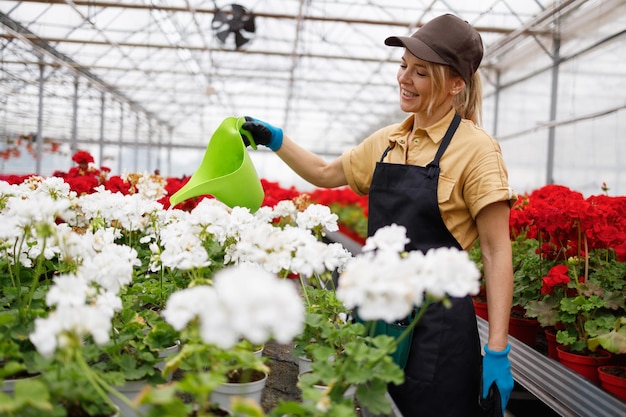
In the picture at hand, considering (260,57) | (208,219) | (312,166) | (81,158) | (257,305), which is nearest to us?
(257,305)

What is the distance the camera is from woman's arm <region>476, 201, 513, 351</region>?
126 cm

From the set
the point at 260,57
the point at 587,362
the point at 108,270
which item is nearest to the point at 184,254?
the point at 108,270

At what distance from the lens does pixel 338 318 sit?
46.1 inches

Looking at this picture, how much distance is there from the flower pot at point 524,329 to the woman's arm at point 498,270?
3.07 feet

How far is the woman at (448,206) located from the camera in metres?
1.27

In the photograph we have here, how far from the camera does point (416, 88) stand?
1376 millimetres

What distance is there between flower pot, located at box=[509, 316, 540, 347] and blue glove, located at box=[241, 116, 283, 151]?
121 cm

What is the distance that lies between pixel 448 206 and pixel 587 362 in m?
0.80

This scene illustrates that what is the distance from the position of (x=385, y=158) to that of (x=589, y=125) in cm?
638

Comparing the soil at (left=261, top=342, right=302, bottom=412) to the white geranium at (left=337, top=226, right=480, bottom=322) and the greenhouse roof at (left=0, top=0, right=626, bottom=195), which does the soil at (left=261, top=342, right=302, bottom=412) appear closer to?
the white geranium at (left=337, top=226, right=480, bottom=322)

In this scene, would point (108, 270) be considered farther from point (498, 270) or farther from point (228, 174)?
point (498, 270)

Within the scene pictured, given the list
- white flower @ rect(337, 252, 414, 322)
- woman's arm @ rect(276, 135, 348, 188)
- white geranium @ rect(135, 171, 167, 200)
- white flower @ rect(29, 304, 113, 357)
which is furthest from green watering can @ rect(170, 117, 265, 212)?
white flower @ rect(337, 252, 414, 322)

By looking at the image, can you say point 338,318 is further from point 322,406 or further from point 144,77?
point 144,77

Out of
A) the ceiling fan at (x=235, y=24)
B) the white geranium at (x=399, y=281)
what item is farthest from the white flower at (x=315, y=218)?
the ceiling fan at (x=235, y=24)
